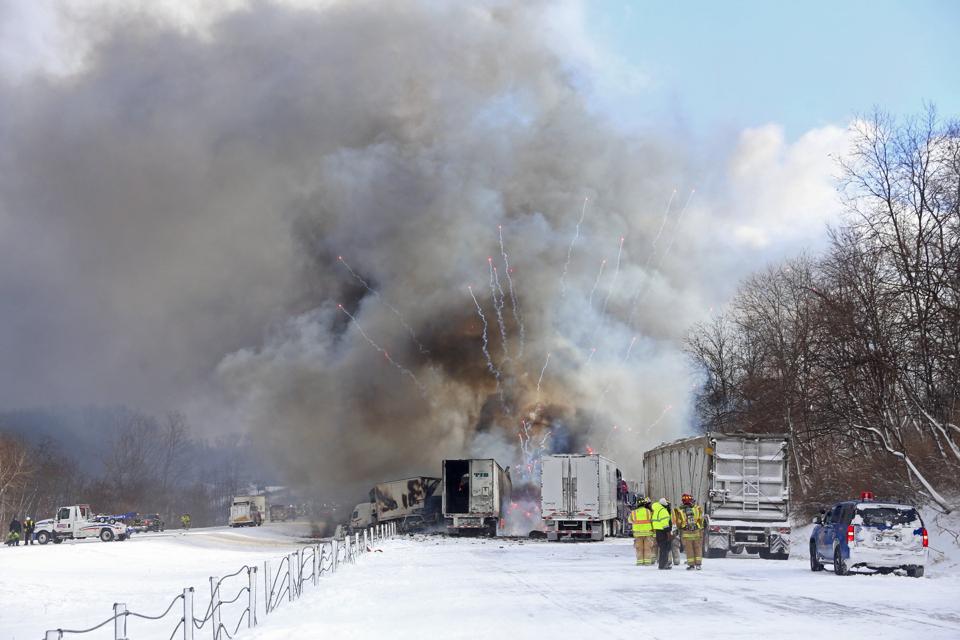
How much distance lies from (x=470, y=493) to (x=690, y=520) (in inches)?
1099

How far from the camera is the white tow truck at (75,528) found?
62.7m

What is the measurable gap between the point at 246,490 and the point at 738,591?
182 meters

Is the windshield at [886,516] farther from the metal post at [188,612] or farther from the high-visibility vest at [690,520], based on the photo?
the metal post at [188,612]

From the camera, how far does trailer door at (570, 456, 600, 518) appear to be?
47.3 metres

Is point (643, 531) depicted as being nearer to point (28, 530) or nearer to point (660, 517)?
point (660, 517)

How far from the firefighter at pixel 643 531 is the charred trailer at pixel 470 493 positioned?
952 inches

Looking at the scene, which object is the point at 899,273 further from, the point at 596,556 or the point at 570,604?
the point at 570,604

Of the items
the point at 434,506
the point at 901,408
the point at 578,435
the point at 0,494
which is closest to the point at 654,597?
the point at 901,408

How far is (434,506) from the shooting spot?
6078cm

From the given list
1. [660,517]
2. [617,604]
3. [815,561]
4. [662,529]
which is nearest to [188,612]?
[617,604]

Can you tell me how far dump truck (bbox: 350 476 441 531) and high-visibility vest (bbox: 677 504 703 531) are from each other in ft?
111

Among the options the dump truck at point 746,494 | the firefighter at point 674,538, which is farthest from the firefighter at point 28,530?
the firefighter at point 674,538

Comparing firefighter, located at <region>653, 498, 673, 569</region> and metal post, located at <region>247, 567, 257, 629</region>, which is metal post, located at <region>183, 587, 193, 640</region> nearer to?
metal post, located at <region>247, 567, 257, 629</region>

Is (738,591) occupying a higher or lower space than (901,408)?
lower
